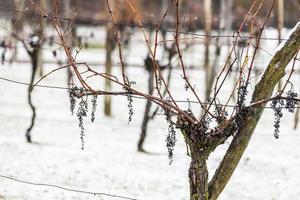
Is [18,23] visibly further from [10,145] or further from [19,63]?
[10,145]

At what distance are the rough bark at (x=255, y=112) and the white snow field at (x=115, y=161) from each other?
106 centimetres

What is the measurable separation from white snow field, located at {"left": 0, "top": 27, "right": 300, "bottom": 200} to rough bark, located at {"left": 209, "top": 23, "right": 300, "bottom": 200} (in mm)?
1062

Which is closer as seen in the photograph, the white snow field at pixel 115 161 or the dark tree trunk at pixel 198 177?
the dark tree trunk at pixel 198 177

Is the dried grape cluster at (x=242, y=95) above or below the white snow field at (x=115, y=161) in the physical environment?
above

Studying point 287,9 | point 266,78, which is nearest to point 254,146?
point 266,78

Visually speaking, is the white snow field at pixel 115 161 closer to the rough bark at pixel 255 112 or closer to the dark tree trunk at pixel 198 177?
the rough bark at pixel 255 112

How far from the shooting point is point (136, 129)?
1329 centimetres

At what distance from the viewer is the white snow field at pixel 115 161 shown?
8.24 m

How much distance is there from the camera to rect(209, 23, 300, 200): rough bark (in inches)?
200

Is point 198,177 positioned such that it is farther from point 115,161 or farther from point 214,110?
point 115,161

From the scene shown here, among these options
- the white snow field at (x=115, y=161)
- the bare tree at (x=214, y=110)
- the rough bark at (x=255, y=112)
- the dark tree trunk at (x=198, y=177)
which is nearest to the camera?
the bare tree at (x=214, y=110)

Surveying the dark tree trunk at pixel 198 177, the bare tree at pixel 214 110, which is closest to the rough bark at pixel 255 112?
the bare tree at pixel 214 110

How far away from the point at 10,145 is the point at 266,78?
6.17 metres

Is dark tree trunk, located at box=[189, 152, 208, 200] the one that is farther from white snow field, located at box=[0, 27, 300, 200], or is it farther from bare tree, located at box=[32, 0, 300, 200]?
white snow field, located at box=[0, 27, 300, 200]
